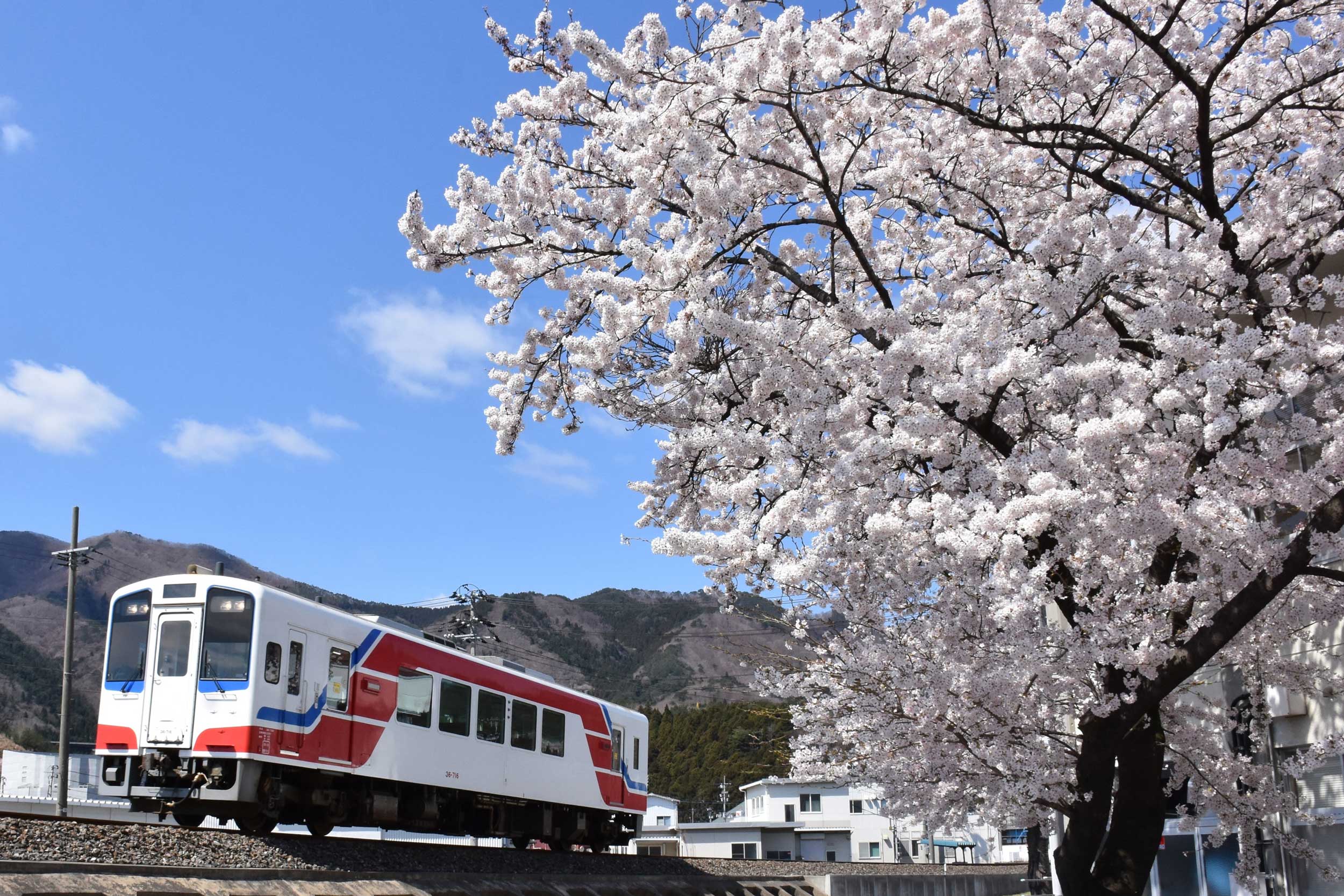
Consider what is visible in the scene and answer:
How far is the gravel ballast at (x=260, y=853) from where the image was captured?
8.02 metres

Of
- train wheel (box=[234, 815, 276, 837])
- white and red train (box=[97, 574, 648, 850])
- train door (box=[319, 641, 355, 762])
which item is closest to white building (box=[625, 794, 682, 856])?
white and red train (box=[97, 574, 648, 850])

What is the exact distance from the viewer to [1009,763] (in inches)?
275

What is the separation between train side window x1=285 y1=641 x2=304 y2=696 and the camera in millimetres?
10633

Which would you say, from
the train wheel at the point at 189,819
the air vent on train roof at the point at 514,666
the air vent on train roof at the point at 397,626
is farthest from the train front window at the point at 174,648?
the air vent on train roof at the point at 514,666

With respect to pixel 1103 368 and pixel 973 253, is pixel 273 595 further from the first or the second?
pixel 1103 368

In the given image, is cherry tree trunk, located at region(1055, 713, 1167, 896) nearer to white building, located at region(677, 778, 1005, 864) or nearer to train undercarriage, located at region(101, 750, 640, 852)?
train undercarriage, located at region(101, 750, 640, 852)

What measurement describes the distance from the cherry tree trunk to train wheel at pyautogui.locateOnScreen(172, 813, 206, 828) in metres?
7.72

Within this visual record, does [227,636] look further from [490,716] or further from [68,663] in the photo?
[68,663]

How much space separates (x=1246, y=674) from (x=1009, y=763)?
10.7ft

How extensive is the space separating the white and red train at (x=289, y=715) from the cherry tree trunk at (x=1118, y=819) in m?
6.98

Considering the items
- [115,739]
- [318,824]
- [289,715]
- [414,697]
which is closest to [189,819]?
[115,739]

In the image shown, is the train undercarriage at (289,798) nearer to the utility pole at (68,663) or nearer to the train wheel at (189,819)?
the train wheel at (189,819)

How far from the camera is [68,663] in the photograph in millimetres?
20500

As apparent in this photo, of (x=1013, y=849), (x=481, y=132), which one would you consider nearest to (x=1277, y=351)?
(x=481, y=132)
